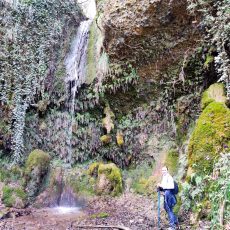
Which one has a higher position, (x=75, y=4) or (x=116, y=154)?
(x=75, y=4)

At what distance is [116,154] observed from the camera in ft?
32.8

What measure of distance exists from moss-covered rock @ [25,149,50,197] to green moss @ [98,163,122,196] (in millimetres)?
1886

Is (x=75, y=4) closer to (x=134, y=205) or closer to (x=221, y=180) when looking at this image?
(x=134, y=205)

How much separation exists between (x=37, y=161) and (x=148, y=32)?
5.59 metres

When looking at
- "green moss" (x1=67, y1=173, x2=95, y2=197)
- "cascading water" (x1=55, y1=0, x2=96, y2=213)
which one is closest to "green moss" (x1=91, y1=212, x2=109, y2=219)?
"cascading water" (x1=55, y1=0, x2=96, y2=213)

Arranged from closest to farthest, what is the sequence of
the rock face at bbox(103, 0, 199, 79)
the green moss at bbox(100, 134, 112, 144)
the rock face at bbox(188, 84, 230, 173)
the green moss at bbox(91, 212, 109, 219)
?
1. the rock face at bbox(188, 84, 230, 173)
2. the green moss at bbox(91, 212, 109, 219)
3. the rock face at bbox(103, 0, 199, 79)
4. the green moss at bbox(100, 134, 112, 144)

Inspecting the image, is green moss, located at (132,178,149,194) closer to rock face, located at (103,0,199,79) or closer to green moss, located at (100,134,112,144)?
green moss, located at (100,134,112,144)

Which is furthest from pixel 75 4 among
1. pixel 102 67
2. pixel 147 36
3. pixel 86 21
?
pixel 147 36

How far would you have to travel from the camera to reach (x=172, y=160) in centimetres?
877

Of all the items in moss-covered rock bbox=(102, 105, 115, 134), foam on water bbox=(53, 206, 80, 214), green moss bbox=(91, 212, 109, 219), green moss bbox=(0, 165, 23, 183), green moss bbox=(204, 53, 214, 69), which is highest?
green moss bbox=(204, 53, 214, 69)

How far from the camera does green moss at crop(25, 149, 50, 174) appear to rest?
9.10m

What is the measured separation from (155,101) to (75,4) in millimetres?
6793

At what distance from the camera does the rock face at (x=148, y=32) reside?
8570 mm

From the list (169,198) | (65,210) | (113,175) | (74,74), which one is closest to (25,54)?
(74,74)
